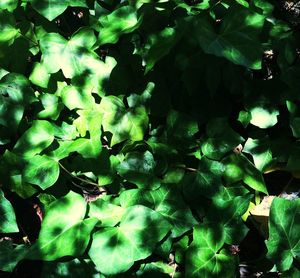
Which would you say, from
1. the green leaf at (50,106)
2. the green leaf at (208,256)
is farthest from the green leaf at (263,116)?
the green leaf at (50,106)

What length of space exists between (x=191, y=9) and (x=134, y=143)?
733 millimetres

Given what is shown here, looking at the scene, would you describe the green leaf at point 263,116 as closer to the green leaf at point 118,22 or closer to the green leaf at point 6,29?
the green leaf at point 118,22

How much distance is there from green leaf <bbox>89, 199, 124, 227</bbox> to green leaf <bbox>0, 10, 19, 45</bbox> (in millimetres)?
904

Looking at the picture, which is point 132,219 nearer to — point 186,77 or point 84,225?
point 84,225

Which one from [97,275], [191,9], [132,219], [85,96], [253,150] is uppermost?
[191,9]

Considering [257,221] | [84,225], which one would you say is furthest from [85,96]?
[257,221]

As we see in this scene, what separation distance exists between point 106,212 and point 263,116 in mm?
967

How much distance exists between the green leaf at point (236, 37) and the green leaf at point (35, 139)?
0.89m

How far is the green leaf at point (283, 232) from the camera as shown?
6.43 ft

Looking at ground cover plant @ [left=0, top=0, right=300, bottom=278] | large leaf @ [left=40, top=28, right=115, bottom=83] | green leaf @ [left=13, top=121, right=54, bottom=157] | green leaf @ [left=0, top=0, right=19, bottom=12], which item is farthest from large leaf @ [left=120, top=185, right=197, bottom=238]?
green leaf @ [left=0, top=0, right=19, bottom=12]

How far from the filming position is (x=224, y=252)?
6.63 ft

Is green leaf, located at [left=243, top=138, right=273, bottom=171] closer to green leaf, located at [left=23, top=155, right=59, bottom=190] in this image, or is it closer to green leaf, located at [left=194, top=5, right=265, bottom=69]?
green leaf, located at [left=194, top=5, right=265, bottom=69]

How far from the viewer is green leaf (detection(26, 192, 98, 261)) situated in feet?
5.99

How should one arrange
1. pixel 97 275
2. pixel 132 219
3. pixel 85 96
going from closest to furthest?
1. pixel 132 219
2. pixel 97 275
3. pixel 85 96
